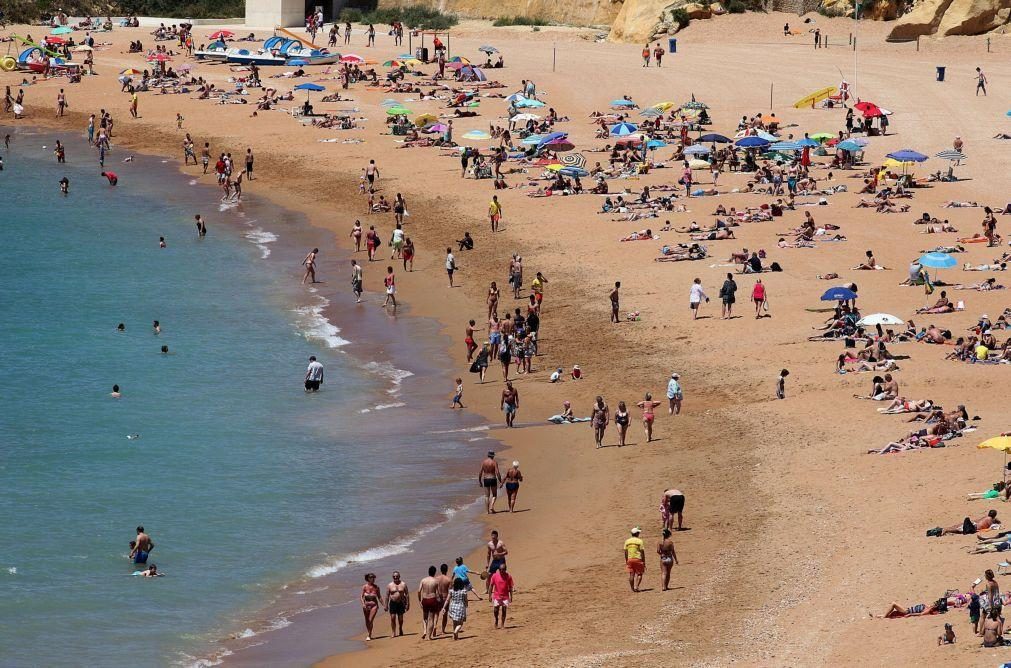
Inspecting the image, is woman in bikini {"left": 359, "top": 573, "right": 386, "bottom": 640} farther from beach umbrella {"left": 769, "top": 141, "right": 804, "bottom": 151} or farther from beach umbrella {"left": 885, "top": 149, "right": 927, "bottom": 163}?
beach umbrella {"left": 769, "top": 141, "right": 804, "bottom": 151}

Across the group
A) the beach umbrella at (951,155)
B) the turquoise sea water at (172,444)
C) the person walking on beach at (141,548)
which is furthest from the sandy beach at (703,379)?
the person walking on beach at (141,548)

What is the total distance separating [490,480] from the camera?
2825 cm

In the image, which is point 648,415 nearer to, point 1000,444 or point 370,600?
point 1000,444

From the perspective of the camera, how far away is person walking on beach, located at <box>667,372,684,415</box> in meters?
32.0

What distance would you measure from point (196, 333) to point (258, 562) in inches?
636

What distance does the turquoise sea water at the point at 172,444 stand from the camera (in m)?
25.1

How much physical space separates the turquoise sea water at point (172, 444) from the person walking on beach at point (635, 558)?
5142 mm

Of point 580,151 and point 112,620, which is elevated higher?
point 580,151

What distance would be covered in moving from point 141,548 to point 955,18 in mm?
58165

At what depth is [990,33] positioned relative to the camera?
73.9 metres

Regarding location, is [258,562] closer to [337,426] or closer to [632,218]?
[337,426]

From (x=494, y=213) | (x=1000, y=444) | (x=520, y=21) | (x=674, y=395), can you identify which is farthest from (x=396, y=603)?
(x=520, y=21)

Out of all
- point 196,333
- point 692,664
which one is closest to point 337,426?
point 196,333

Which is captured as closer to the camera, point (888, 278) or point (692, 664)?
point (692, 664)
